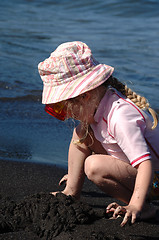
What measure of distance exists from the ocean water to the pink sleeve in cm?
131

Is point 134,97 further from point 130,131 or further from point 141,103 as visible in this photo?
point 130,131

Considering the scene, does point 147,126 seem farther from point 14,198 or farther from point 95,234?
point 14,198

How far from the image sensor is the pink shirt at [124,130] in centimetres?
231

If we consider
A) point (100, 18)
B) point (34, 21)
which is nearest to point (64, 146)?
point (34, 21)

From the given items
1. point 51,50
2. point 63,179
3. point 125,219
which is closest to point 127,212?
point 125,219

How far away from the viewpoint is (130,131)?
2.31m

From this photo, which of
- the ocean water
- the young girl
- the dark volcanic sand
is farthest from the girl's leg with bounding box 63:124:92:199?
the ocean water

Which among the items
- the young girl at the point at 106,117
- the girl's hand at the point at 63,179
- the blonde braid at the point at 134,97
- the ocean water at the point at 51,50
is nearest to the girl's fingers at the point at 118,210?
the young girl at the point at 106,117

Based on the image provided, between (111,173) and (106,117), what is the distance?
352 millimetres

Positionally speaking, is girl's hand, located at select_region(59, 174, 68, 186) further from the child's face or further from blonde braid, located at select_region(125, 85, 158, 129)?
blonde braid, located at select_region(125, 85, 158, 129)

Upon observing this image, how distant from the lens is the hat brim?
2389mm

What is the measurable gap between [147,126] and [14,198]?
109 centimetres

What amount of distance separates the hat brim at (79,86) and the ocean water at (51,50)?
1233 millimetres

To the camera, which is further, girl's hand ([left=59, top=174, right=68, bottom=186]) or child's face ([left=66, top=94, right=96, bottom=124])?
girl's hand ([left=59, top=174, right=68, bottom=186])
